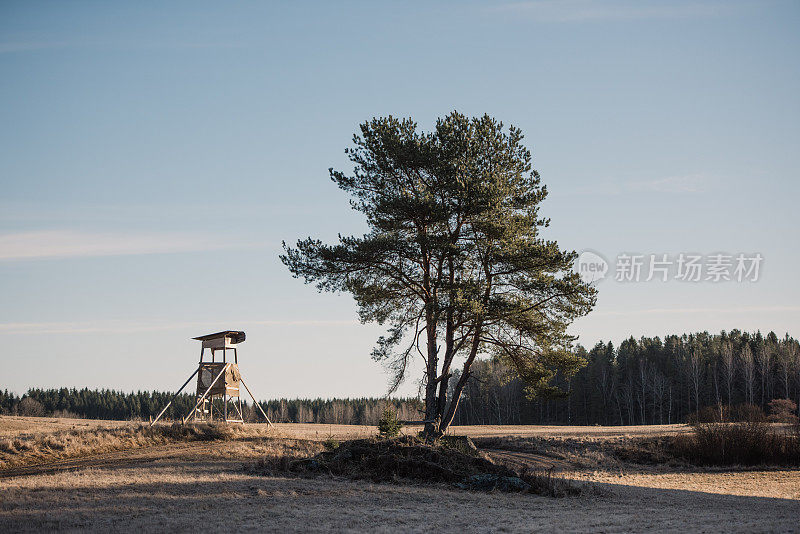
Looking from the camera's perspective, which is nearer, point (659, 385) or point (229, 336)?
point (229, 336)

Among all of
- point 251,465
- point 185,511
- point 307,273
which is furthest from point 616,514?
point 307,273

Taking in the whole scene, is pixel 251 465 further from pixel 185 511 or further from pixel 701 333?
pixel 701 333

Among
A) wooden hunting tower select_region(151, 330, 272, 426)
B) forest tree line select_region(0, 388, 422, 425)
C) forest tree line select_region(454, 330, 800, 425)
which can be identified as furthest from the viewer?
forest tree line select_region(0, 388, 422, 425)

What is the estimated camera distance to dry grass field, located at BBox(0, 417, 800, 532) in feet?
35.1

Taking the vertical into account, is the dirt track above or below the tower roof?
below

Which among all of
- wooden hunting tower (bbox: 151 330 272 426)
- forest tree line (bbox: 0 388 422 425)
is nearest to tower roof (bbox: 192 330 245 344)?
wooden hunting tower (bbox: 151 330 272 426)

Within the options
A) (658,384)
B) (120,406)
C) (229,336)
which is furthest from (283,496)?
(120,406)

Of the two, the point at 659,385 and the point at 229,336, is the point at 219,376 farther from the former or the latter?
the point at 659,385

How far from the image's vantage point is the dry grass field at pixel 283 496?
10703 mm

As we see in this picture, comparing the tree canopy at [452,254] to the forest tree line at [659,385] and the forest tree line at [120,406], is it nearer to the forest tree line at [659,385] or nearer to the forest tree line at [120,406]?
the forest tree line at [659,385]

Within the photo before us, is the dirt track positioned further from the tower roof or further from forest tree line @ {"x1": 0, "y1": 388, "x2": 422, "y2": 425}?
forest tree line @ {"x1": 0, "y1": 388, "x2": 422, "y2": 425}

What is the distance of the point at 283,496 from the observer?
13.4 metres

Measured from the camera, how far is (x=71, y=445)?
20328 millimetres

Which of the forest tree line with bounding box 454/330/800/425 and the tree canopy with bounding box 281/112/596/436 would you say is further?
the forest tree line with bounding box 454/330/800/425
